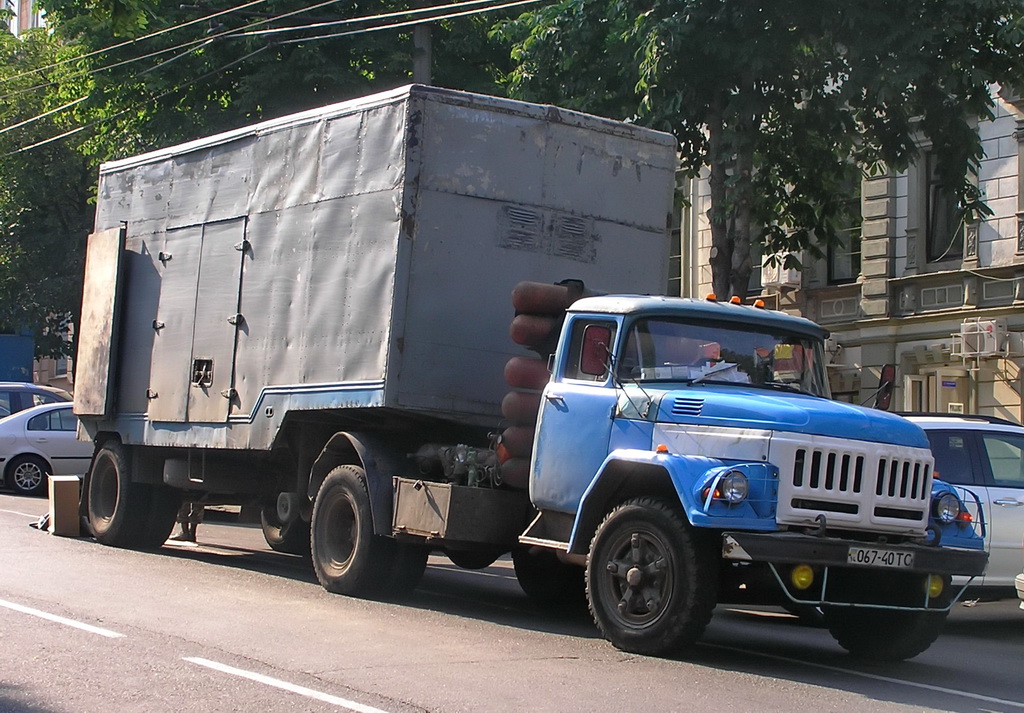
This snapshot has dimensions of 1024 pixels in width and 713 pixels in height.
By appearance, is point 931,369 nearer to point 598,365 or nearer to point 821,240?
point 821,240

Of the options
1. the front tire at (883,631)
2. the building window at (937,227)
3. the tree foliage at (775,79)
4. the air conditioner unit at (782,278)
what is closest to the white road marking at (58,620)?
the front tire at (883,631)

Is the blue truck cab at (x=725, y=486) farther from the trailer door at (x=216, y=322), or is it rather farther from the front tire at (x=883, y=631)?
the trailer door at (x=216, y=322)

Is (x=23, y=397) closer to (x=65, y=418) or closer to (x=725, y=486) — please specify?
(x=65, y=418)

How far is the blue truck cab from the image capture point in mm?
8719

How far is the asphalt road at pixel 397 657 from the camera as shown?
7418 mm

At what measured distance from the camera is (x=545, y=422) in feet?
33.5

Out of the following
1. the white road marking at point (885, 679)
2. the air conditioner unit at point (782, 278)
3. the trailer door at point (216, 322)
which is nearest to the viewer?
the white road marking at point (885, 679)

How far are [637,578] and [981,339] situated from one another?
16079mm

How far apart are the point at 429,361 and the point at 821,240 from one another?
11147 mm

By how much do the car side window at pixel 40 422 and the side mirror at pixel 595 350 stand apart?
16262mm

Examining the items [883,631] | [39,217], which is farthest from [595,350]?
[39,217]

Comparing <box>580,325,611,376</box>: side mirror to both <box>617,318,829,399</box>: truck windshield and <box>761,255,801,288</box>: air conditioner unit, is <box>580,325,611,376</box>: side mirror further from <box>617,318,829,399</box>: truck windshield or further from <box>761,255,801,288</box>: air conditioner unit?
<box>761,255,801,288</box>: air conditioner unit

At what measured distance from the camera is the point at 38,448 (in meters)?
24.1

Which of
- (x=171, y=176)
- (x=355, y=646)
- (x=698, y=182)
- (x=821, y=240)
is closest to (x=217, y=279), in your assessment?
(x=171, y=176)
